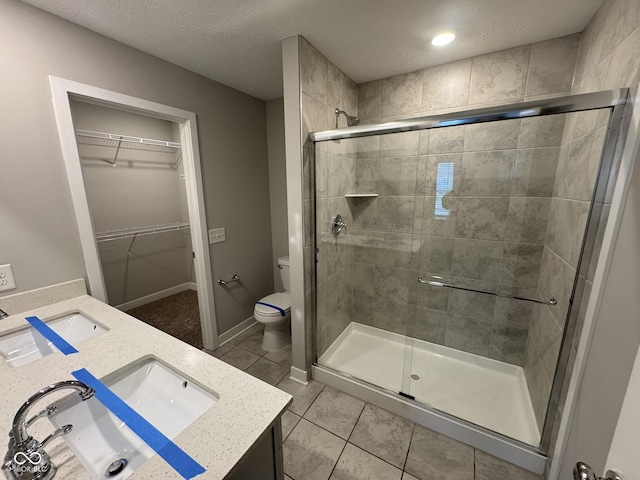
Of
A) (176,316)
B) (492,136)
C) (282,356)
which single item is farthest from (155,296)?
(492,136)

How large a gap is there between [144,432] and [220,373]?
0.25 metres

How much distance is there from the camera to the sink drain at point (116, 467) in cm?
73

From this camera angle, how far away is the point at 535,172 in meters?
1.72

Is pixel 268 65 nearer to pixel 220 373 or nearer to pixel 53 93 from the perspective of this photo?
pixel 53 93

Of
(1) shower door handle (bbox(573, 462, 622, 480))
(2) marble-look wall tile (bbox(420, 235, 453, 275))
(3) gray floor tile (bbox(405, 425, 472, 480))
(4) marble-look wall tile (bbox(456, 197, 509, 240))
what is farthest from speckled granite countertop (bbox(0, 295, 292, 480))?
(4) marble-look wall tile (bbox(456, 197, 509, 240))

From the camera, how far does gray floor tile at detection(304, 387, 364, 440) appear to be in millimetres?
1608

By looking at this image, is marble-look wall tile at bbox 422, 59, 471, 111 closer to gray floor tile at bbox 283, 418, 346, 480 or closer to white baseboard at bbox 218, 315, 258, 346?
gray floor tile at bbox 283, 418, 346, 480

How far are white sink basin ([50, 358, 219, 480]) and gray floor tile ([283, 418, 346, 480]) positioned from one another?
2.81 feet

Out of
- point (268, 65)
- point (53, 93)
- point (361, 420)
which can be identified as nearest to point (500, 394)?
point (361, 420)

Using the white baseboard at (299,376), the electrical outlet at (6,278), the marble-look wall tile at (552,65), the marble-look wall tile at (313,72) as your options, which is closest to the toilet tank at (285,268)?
the white baseboard at (299,376)

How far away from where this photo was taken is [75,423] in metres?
0.81

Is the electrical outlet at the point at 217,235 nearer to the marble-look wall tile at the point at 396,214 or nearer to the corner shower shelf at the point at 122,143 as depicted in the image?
the corner shower shelf at the point at 122,143

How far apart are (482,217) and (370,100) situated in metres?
1.35

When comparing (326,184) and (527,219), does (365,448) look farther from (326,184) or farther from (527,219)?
(527,219)
